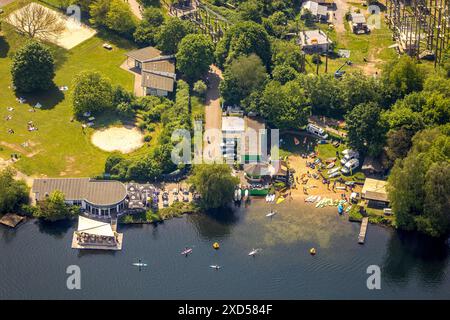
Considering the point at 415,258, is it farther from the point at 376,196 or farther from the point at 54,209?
the point at 54,209

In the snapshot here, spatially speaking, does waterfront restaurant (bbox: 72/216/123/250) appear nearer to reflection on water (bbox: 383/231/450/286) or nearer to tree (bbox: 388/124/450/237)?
reflection on water (bbox: 383/231/450/286)

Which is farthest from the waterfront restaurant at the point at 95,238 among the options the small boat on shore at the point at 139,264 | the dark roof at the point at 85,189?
the dark roof at the point at 85,189

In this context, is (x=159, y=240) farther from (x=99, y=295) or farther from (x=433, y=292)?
(x=433, y=292)

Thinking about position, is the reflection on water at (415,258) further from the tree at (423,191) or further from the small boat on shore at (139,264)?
the small boat on shore at (139,264)
